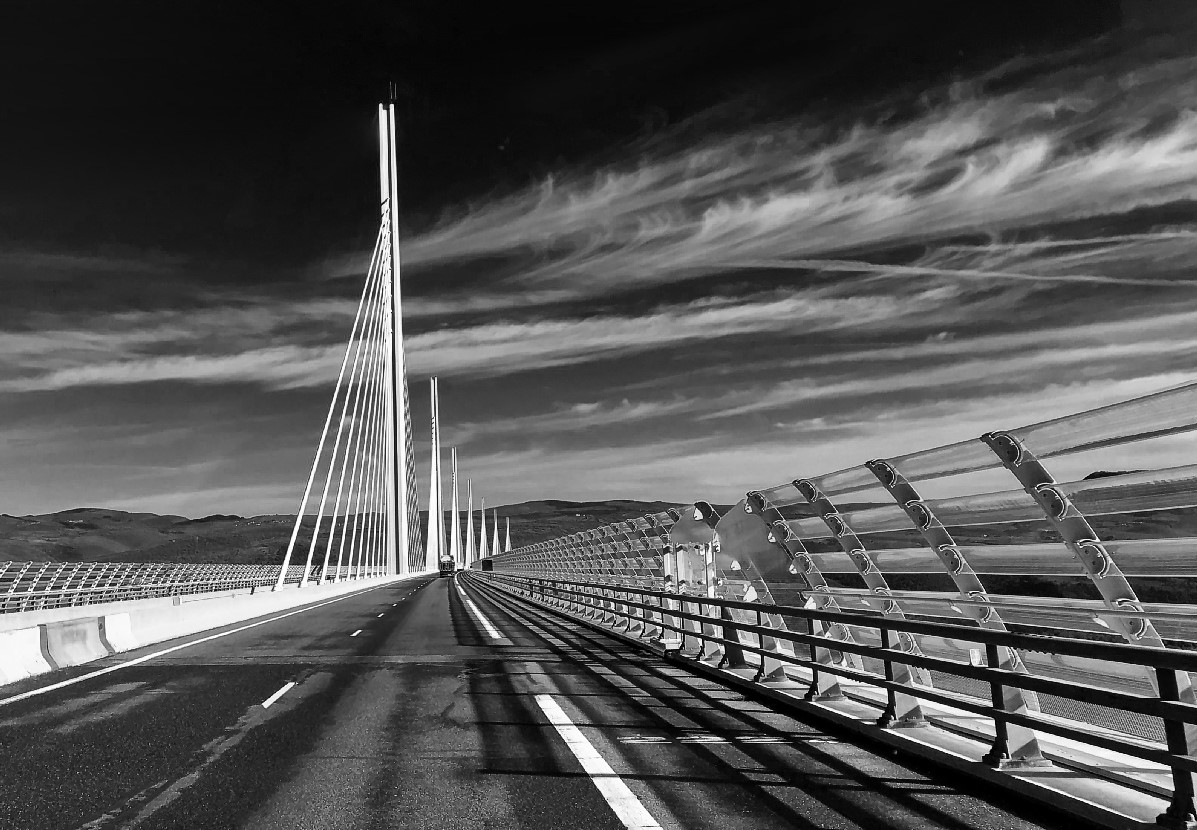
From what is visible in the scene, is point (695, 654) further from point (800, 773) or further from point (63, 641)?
point (63, 641)

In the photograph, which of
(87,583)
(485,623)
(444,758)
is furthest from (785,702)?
(87,583)

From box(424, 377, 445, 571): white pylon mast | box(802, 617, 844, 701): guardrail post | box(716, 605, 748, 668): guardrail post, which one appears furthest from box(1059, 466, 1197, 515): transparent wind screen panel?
box(424, 377, 445, 571): white pylon mast

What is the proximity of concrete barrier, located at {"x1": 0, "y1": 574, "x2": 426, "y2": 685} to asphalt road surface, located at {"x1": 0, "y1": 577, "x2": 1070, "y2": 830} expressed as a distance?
0.65m

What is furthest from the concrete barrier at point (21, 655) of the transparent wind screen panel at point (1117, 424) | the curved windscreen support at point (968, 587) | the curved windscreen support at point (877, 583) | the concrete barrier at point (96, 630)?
the transparent wind screen panel at point (1117, 424)

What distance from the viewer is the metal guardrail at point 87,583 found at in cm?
3097

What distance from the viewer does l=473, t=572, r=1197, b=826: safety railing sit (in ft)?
16.0

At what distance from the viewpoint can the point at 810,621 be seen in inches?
387

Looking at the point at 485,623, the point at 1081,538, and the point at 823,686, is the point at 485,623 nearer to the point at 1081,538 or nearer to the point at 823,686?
the point at 823,686

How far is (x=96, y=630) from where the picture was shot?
16984mm

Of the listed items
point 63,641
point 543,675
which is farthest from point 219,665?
point 543,675

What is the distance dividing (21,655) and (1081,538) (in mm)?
13654

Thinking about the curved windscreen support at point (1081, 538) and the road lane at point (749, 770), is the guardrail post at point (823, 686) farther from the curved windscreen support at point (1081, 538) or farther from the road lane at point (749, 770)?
the curved windscreen support at point (1081, 538)

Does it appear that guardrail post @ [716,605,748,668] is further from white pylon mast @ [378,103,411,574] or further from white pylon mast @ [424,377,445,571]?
white pylon mast @ [424,377,445,571]

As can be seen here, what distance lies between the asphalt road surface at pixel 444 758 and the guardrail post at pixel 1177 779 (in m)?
0.71
